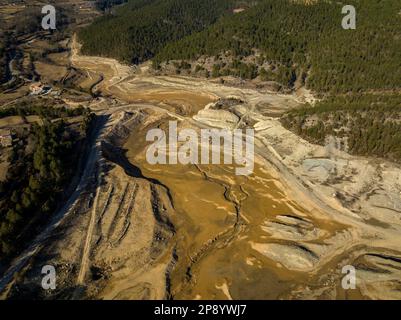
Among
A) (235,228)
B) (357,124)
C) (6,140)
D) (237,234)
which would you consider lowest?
(237,234)

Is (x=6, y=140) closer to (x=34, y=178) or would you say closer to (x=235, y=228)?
(x=34, y=178)

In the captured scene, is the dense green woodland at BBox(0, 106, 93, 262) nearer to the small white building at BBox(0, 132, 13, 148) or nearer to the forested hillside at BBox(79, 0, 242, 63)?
the small white building at BBox(0, 132, 13, 148)

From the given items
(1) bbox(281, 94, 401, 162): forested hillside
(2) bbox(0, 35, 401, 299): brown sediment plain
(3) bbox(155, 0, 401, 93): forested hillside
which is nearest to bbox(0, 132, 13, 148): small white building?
(2) bbox(0, 35, 401, 299): brown sediment plain

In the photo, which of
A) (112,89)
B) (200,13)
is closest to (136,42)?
(112,89)

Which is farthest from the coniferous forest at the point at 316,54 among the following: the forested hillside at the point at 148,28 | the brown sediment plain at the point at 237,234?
the brown sediment plain at the point at 237,234

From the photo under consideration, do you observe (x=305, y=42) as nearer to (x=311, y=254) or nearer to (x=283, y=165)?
(x=283, y=165)

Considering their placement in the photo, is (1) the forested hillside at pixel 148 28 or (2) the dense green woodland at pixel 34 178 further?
(1) the forested hillside at pixel 148 28

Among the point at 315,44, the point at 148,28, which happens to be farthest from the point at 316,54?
the point at 148,28

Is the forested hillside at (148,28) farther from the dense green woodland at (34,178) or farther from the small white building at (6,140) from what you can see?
the small white building at (6,140)
